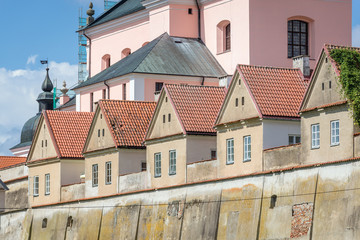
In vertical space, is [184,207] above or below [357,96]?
below

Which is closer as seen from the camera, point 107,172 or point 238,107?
point 238,107

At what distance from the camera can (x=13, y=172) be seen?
77750mm

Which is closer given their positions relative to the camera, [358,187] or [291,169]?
[358,187]

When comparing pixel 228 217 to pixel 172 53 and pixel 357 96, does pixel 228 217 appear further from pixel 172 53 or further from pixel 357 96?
pixel 172 53

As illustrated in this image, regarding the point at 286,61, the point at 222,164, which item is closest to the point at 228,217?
the point at 222,164

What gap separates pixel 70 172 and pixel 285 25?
14755 millimetres

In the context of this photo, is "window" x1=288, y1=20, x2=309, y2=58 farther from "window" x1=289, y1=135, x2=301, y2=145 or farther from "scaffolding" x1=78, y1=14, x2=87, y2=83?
"scaffolding" x1=78, y1=14, x2=87, y2=83

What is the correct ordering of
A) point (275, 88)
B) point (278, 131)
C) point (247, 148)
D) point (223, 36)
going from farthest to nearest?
point (223, 36)
point (275, 88)
point (247, 148)
point (278, 131)

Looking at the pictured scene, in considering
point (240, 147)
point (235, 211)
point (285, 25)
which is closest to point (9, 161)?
point (285, 25)

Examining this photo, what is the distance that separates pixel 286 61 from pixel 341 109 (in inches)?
975

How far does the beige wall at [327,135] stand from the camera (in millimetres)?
45406

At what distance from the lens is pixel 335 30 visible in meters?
72.9

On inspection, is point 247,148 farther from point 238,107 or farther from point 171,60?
point 171,60

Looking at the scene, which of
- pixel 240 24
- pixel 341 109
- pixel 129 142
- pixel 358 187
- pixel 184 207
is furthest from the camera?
pixel 240 24
